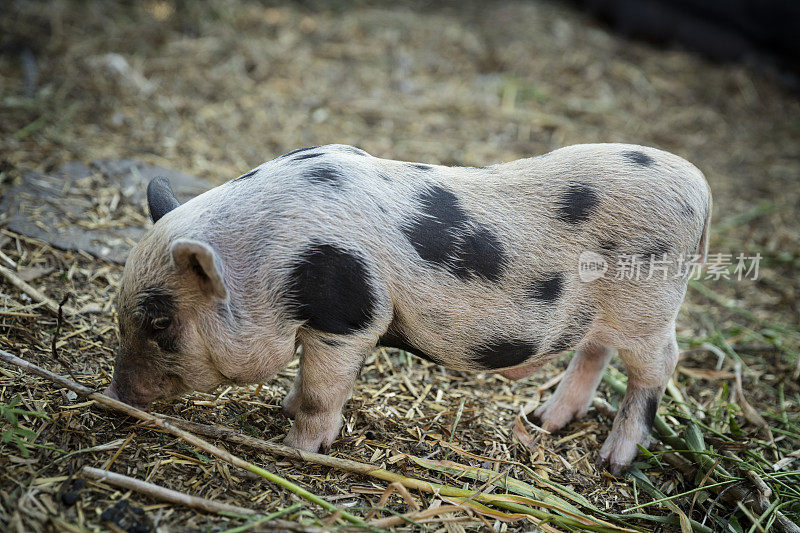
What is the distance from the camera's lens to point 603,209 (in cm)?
330

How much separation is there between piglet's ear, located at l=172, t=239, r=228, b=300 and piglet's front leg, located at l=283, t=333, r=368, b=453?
0.48 m

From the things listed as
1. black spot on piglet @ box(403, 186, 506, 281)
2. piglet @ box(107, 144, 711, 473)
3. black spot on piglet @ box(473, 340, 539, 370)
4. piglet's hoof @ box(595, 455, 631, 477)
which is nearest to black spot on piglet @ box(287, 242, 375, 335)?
piglet @ box(107, 144, 711, 473)

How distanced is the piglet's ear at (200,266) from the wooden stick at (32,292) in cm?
136

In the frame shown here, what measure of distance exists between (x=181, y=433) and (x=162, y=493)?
0.30m

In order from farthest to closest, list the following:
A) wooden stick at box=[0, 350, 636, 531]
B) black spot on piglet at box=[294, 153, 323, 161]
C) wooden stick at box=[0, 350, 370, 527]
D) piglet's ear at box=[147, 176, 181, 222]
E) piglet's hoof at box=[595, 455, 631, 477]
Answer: piglet's hoof at box=[595, 455, 631, 477] → piglet's ear at box=[147, 176, 181, 222] → black spot on piglet at box=[294, 153, 323, 161] → wooden stick at box=[0, 350, 636, 531] → wooden stick at box=[0, 350, 370, 527]

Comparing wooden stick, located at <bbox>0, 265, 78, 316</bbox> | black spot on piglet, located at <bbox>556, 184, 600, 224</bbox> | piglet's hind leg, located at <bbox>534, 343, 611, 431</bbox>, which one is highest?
black spot on piglet, located at <bbox>556, 184, 600, 224</bbox>

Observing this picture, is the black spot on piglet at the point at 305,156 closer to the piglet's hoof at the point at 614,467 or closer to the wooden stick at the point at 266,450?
the wooden stick at the point at 266,450

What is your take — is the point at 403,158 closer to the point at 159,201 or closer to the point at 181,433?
the point at 159,201

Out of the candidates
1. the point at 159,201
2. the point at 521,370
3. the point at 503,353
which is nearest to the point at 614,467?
the point at 521,370

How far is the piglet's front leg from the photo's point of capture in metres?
3.14

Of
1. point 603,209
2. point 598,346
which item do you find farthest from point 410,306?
point 598,346

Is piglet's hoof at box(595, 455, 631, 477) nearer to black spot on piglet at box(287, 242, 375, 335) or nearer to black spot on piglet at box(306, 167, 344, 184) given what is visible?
black spot on piglet at box(287, 242, 375, 335)

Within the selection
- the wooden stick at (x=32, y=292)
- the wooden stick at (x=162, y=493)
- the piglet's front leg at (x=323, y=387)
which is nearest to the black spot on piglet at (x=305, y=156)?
the piglet's front leg at (x=323, y=387)

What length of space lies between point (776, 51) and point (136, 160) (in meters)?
8.16
